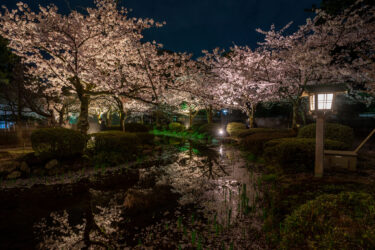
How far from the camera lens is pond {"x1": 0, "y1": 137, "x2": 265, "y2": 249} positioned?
379cm

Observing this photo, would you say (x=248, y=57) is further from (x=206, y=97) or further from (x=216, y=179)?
(x=216, y=179)

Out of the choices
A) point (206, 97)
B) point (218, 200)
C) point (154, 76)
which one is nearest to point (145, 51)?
point (154, 76)

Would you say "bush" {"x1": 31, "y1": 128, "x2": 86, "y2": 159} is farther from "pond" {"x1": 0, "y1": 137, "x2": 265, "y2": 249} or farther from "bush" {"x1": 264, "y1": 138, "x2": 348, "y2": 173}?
"bush" {"x1": 264, "y1": 138, "x2": 348, "y2": 173}

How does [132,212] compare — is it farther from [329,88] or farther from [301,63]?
[301,63]

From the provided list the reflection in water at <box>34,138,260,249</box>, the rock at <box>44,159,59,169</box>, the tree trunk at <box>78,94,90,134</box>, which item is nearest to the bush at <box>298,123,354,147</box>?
the reflection in water at <box>34,138,260,249</box>

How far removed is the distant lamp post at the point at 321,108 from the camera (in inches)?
217

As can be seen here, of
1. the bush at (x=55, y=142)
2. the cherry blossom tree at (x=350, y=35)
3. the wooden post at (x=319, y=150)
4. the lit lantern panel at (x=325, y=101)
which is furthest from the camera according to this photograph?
the cherry blossom tree at (x=350, y=35)

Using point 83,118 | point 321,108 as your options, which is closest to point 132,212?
point 321,108

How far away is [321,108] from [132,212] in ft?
20.8

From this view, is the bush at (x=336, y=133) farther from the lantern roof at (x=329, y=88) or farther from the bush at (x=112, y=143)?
the bush at (x=112, y=143)

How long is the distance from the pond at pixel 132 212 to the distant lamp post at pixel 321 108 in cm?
203

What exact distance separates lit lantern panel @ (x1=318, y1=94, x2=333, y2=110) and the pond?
10.9ft

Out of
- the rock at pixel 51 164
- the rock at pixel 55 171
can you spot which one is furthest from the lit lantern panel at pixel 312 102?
the rock at pixel 51 164

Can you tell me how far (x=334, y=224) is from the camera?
237 cm
